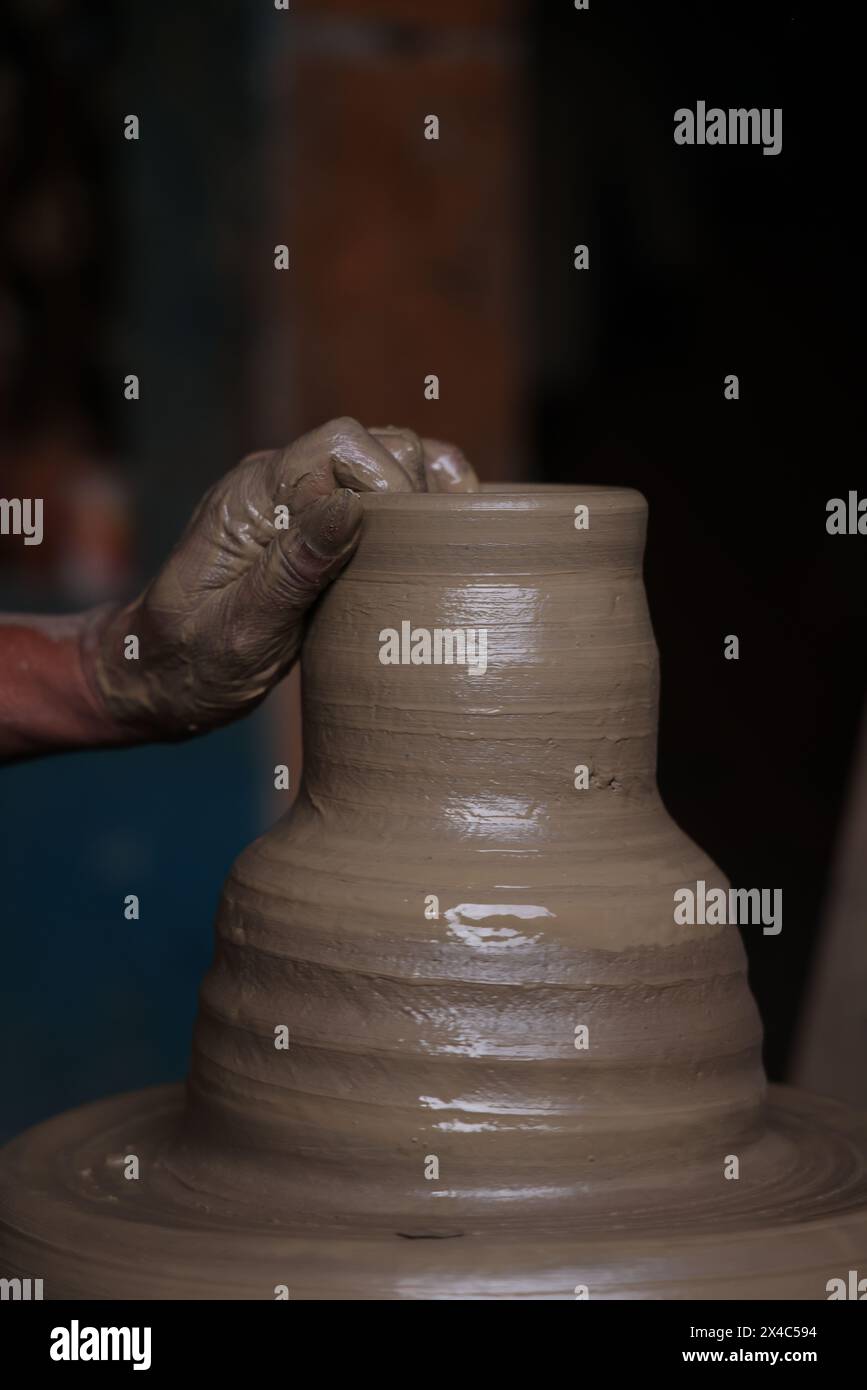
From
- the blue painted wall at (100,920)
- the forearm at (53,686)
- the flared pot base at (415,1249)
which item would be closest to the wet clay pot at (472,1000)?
the flared pot base at (415,1249)

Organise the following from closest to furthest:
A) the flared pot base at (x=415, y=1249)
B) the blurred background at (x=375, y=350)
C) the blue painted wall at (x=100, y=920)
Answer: the flared pot base at (x=415, y=1249) < the blue painted wall at (x=100, y=920) < the blurred background at (x=375, y=350)

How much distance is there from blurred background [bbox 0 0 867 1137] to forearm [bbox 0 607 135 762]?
1877 mm

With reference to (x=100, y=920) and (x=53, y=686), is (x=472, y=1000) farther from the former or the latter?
(x=100, y=920)

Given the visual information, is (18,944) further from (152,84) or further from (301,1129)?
(301,1129)

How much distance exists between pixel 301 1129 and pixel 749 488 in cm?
301

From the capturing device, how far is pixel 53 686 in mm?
2098

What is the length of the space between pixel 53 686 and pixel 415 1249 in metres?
0.87

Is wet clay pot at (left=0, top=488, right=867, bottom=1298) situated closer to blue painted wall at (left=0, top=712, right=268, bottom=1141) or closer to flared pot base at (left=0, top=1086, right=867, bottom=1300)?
flared pot base at (left=0, top=1086, right=867, bottom=1300)

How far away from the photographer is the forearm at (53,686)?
2.07 m

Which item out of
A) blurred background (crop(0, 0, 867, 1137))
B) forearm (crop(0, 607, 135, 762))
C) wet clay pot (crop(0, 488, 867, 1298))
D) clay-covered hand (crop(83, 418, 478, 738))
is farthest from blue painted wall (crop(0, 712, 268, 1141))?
wet clay pot (crop(0, 488, 867, 1298))

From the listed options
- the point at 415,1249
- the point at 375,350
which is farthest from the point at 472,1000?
the point at 375,350

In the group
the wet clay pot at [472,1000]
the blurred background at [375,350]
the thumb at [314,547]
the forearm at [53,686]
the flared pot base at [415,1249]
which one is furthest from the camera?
the blurred background at [375,350]

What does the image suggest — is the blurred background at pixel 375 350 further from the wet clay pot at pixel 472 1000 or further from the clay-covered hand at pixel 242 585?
the wet clay pot at pixel 472 1000
